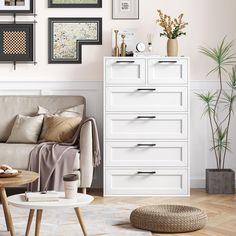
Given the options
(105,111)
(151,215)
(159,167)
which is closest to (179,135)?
(159,167)

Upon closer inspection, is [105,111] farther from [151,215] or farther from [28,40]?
[151,215]

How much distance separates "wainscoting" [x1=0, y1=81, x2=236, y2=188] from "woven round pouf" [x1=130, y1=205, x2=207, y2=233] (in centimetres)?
182

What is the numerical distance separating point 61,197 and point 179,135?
205cm

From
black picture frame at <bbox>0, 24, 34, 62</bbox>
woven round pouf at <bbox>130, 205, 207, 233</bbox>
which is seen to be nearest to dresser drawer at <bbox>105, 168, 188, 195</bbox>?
woven round pouf at <bbox>130, 205, 207, 233</bbox>

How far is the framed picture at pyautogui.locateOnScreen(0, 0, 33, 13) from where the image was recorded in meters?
5.85

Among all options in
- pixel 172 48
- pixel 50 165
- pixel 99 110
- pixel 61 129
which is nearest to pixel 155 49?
pixel 172 48

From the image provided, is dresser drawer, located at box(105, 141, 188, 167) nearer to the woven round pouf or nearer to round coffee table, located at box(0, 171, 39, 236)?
the woven round pouf

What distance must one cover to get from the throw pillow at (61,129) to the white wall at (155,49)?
547mm

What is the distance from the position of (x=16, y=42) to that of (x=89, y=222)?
235 cm

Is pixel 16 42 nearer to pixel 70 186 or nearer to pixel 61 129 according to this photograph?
pixel 61 129

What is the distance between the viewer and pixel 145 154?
544cm

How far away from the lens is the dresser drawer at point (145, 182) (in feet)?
17.8

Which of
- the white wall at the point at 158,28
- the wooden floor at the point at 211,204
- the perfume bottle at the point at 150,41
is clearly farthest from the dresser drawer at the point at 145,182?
the perfume bottle at the point at 150,41

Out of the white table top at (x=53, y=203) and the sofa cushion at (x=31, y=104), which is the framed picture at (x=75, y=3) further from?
the white table top at (x=53, y=203)
